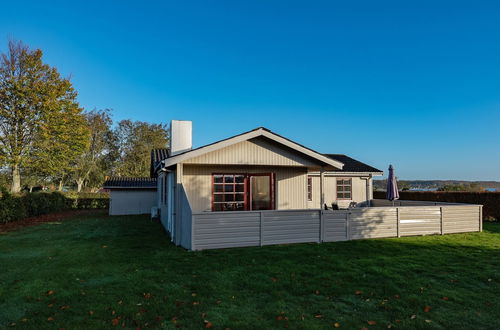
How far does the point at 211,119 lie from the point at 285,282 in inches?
842

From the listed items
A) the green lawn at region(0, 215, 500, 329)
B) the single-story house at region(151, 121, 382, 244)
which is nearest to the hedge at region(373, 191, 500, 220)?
the green lawn at region(0, 215, 500, 329)

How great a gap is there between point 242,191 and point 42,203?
54.5 feet

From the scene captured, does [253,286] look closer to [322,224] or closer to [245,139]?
[322,224]

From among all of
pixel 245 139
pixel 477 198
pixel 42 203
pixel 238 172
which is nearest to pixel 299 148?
pixel 245 139

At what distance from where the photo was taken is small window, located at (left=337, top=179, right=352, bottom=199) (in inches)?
653

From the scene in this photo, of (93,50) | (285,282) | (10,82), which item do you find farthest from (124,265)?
(10,82)

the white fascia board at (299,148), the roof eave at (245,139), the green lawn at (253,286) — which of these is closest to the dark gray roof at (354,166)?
the white fascia board at (299,148)

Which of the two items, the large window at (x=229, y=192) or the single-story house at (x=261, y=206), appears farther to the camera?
the large window at (x=229, y=192)

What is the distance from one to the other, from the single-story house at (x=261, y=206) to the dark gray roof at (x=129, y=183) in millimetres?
10063

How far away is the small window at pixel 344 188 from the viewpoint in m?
16.6

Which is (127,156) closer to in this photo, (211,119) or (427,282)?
(211,119)

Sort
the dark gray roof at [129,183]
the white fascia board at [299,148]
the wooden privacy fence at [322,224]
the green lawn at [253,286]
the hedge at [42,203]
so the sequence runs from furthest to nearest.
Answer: the dark gray roof at [129,183], the hedge at [42,203], the white fascia board at [299,148], the wooden privacy fence at [322,224], the green lawn at [253,286]

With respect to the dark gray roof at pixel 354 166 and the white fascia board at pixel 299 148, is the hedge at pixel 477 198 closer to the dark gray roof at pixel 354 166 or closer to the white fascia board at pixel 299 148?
the dark gray roof at pixel 354 166

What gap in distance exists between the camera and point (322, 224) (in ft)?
30.0
